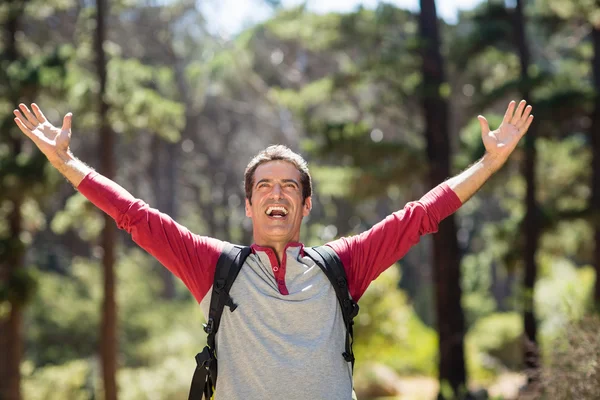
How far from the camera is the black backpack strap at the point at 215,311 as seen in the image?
2561mm

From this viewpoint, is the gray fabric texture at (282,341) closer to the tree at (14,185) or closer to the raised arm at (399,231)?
the raised arm at (399,231)

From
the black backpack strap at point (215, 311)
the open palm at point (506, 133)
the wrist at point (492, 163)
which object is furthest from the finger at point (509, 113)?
the black backpack strap at point (215, 311)

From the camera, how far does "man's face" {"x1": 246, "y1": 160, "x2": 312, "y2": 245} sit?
2.71 meters

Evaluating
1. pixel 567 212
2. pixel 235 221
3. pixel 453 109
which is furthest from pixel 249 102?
pixel 567 212

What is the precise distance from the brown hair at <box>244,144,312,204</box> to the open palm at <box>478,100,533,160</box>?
2.23 ft

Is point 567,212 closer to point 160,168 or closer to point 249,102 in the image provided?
point 249,102

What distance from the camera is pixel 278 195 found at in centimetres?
271

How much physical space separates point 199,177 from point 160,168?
7.13 ft

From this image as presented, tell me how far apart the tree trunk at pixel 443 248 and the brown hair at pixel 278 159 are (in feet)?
28.6

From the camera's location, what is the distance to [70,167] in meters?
2.73

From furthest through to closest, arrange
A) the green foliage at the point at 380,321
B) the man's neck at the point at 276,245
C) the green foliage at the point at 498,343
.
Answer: the green foliage at the point at 498,343, the green foliage at the point at 380,321, the man's neck at the point at 276,245

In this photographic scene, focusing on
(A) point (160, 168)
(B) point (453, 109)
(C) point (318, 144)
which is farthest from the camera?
(A) point (160, 168)

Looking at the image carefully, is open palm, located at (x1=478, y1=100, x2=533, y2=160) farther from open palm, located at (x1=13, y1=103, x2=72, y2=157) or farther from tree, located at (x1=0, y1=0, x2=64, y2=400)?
tree, located at (x1=0, y1=0, x2=64, y2=400)

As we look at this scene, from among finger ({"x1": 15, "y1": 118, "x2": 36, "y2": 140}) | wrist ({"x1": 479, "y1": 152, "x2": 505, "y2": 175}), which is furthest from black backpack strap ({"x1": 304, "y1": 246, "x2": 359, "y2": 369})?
finger ({"x1": 15, "y1": 118, "x2": 36, "y2": 140})
